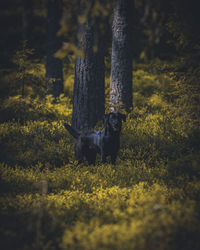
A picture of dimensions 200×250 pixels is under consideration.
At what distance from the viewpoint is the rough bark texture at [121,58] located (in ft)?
28.1

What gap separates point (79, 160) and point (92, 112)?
2.58 meters

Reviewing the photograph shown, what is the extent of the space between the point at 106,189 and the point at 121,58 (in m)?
5.94

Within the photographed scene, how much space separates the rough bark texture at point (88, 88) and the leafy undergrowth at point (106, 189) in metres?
0.97

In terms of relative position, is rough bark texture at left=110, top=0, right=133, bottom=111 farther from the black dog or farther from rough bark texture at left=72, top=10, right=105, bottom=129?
the black dog

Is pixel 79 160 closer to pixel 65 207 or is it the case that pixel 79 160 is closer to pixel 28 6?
pixel 65 207

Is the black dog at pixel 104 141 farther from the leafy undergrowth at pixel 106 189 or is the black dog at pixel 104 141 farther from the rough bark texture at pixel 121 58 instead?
the rough bark texture at pixel 121 58

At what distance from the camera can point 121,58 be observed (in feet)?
28.8

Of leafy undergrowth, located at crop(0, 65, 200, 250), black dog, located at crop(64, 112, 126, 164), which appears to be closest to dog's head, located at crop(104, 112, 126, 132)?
black dog, located at crop(64, 112, 126, 164)

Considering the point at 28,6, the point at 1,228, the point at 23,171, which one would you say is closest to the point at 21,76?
the point at 23,171

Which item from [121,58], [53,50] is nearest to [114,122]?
[121,58]

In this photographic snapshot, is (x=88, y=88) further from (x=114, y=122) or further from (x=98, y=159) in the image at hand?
(x=114, y=122)

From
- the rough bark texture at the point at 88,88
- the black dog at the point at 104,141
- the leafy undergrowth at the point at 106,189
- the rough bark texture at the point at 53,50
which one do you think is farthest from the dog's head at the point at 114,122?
the rough bark texture at the point at 53,50

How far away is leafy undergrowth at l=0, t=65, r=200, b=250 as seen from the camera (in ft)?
9.71

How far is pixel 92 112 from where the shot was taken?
26.9ft
